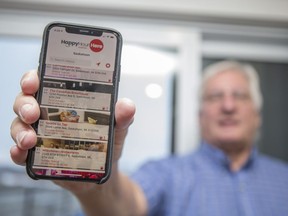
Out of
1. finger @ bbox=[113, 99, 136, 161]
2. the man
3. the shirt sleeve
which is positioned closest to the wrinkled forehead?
the man

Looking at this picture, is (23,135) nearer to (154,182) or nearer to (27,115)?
(27,115)

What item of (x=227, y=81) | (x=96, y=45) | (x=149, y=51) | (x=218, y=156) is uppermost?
(x=149, y=51)

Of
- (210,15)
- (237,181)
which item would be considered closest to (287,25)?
(210,15)

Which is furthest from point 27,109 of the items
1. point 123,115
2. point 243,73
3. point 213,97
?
point 243,73

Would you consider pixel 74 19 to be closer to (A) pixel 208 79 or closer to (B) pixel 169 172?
(A) pixel 208 79

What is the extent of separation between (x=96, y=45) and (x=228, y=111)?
76 centimetres

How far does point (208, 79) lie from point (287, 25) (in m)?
0.42

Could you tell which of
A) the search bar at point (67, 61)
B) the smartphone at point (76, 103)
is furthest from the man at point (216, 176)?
the search bar at point (67, 61)

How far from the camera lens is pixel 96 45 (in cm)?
54

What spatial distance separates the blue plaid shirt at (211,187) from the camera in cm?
101

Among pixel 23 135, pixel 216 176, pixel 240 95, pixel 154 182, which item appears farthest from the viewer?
pixel 240 95

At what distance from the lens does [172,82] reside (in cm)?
135

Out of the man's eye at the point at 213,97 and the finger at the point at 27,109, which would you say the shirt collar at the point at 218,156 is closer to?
the man's eye at the point at 213,97

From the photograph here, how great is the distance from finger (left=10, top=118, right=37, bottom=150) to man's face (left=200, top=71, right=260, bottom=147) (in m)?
0.83
